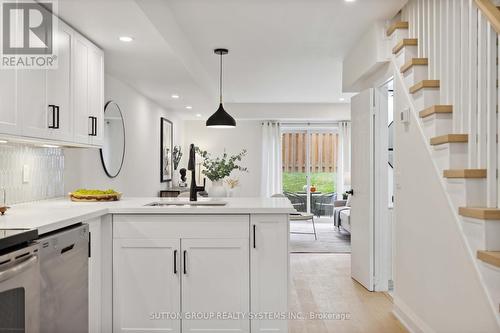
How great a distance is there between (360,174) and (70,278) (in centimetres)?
297

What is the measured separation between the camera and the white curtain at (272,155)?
9.26 m

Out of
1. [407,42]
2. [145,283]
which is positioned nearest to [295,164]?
[407,42]

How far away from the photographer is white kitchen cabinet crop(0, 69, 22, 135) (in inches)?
83.8

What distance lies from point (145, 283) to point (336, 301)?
185cm

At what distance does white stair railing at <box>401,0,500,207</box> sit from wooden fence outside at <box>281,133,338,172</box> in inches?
262

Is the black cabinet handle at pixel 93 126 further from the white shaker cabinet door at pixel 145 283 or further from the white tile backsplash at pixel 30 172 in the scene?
the white shaker cabinet door at pixel 145 283

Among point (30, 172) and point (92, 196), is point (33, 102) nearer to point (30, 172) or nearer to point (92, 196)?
point (30, 172)

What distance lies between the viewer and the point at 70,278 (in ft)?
7.25

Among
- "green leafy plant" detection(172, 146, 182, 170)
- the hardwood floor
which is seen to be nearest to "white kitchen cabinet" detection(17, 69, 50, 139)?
the hardwood floor

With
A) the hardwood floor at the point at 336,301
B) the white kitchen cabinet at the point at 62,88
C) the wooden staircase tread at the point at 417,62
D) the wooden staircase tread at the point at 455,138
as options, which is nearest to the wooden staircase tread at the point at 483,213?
the wooden staircase tread at the point at 455,138

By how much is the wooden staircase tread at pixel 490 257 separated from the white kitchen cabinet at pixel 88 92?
2763 millimetres

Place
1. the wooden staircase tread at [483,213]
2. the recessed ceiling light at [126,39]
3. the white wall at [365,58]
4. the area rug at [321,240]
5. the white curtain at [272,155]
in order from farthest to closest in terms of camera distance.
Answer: the white curtain at [272,155] < the area rug at [321,240] < the white wall at [365,58] < the recessed ceiling light at [126,39] < the wooden staircase tread at [483,213]

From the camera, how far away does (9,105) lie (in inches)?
85.9

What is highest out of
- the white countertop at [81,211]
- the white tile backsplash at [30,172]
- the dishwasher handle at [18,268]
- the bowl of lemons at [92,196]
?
the white tile backsplash at [30,172]
